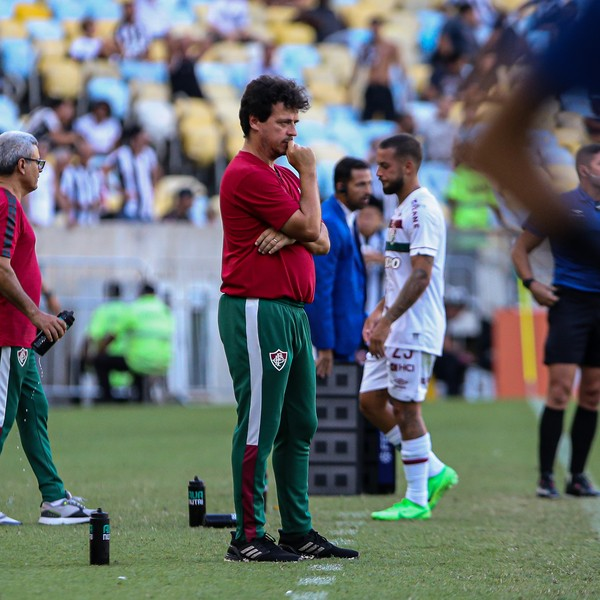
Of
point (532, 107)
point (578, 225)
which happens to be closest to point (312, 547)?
point (578, 225)

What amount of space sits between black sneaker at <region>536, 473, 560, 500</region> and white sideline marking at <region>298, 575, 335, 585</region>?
370 centimetres

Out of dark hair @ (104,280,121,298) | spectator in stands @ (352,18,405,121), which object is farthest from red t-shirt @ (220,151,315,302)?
spectator in stands @ (352,18,405,121)

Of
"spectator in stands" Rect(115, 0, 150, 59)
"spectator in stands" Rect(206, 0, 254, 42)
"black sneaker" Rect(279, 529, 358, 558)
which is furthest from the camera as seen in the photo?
"spectator in stands" Rect(206, 0, 254, 42)

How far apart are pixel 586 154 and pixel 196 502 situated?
A: 3403 millimetres

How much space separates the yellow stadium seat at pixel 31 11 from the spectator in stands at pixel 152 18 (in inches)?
64.8

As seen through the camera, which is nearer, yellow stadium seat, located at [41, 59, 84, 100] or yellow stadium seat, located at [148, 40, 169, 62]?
yellow stadium seat, located at [41, 59, 84, 100]

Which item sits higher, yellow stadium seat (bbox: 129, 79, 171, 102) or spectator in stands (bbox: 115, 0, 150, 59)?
spectator in stands (bbox: 115, 0, 150, 59)

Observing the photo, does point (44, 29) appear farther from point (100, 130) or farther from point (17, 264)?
point (17, 264)

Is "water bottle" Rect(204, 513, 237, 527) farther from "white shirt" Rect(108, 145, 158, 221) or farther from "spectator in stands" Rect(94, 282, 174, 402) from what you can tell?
"white shirt" Rect(108, 145, 158, 221)

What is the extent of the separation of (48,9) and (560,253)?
2228cm

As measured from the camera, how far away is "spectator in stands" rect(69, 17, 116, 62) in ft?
75.6

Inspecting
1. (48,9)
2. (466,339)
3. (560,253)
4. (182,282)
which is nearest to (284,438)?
(560,253)

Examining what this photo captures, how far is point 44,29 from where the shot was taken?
78.5 feet

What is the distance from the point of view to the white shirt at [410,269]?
24.1 ft
